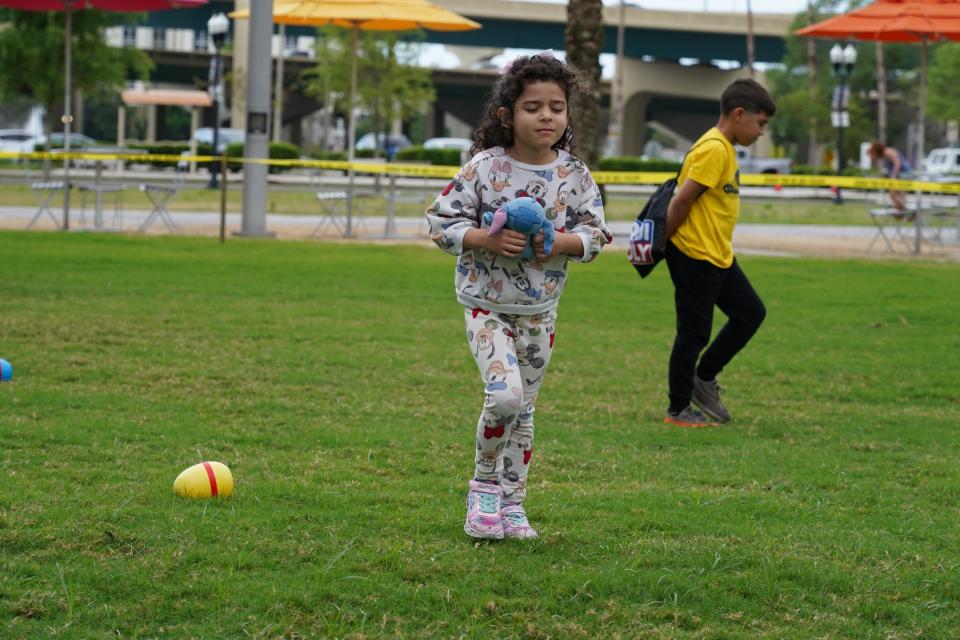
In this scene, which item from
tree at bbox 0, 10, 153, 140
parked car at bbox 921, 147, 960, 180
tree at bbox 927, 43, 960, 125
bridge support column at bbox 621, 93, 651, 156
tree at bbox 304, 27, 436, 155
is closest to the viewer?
tree at bbox 0, 10, 153, 140

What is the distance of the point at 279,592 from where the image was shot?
404 cm

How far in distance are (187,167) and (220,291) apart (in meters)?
27.0

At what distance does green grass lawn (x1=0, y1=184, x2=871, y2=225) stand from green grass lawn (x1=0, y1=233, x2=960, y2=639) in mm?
13121

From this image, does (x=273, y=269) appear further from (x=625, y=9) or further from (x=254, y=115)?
(x=625, y=9)

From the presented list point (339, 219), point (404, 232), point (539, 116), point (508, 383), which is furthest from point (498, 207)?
point (339, 219)

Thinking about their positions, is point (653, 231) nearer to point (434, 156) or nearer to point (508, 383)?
point (508, 383)

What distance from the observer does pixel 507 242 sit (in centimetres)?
445

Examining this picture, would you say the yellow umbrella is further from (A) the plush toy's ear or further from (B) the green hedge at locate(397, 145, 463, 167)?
(B) the green hedge at locate(397, 145, 463, 167)

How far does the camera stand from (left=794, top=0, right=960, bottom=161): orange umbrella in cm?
1898

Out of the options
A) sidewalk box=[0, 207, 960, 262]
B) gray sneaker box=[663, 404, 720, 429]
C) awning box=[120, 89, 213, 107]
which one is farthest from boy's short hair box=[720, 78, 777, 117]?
awning box=[120, 89, 213, 107]

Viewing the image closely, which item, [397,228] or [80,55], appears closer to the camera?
[397,228]

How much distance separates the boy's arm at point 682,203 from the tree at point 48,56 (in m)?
30.4

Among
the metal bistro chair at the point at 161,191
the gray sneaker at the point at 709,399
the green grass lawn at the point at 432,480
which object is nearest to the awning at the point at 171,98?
the metal bistro chair at the point at 161,191

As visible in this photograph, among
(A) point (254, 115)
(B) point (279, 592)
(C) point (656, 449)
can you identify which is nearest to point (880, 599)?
(B) point (279, 592)
